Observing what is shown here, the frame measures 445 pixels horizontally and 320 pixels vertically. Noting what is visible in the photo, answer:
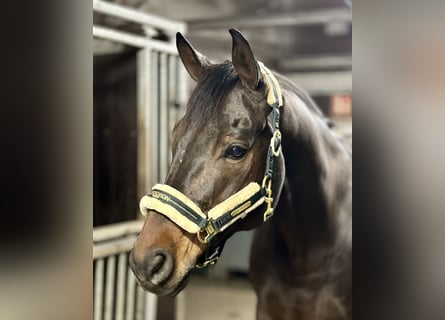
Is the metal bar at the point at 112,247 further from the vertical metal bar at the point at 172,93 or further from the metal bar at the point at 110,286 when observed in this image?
the vertical metal bar at the point at 172,93

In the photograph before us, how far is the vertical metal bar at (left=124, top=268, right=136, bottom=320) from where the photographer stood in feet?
3.52

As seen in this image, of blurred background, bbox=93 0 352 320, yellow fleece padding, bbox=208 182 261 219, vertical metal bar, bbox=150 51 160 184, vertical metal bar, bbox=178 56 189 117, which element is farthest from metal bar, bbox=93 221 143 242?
yellow fleece padding, bbox=208 182 261 219

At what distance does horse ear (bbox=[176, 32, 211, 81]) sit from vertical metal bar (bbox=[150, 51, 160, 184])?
233mm

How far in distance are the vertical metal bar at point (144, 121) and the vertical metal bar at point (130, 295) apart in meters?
0.19

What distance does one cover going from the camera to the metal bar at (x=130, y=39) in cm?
103

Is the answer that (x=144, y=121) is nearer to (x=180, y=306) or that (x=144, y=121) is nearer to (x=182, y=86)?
(x=182, y=86)

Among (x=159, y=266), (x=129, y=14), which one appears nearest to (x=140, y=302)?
(x=159, y=266)
